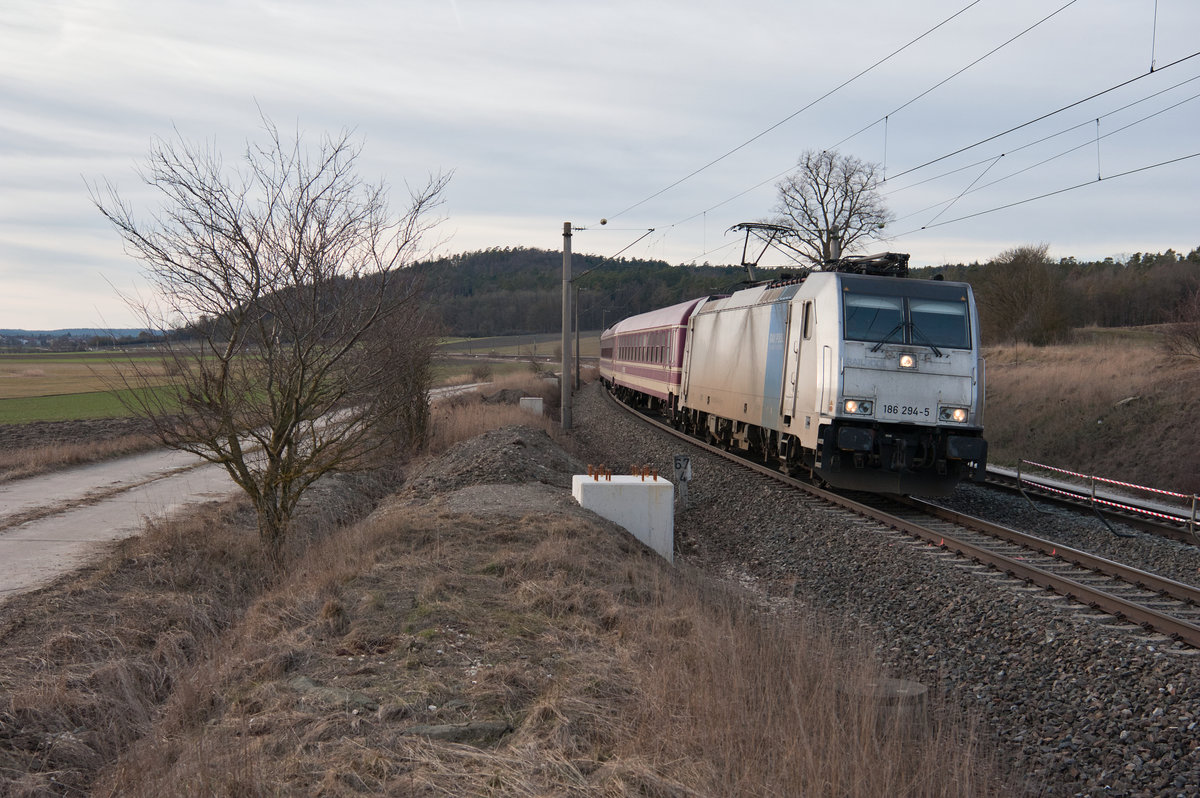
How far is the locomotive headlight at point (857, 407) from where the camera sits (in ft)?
38.9

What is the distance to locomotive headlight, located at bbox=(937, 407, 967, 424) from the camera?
11.9 m

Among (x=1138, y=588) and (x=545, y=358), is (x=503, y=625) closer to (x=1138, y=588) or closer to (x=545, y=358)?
(x=1138, y=588)

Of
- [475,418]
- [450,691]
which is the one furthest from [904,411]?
[475,418]

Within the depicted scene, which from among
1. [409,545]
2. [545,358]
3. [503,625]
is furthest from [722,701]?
[545,358]

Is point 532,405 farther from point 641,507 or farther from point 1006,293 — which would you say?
point 1006,293

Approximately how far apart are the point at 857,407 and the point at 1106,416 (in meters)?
12.5

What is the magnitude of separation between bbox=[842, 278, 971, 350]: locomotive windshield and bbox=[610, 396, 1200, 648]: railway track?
2474mm

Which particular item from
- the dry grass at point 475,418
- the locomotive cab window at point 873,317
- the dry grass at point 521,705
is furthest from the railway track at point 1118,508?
the dry grass at point 475,418

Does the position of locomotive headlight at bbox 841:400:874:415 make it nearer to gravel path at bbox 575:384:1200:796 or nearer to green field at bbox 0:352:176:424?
gravel path at bbox 575:384:1200:796

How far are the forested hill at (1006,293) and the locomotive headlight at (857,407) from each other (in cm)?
307

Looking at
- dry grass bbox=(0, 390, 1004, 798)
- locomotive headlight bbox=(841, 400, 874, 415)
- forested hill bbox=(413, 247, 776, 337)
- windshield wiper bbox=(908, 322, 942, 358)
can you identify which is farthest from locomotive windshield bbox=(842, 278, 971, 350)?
forested hill bbox=(413, 247, 776, 337)

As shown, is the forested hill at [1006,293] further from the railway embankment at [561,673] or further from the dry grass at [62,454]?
the dry grass at [62,454]

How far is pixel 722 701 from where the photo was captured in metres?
4.59

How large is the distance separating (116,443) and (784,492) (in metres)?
19.0
